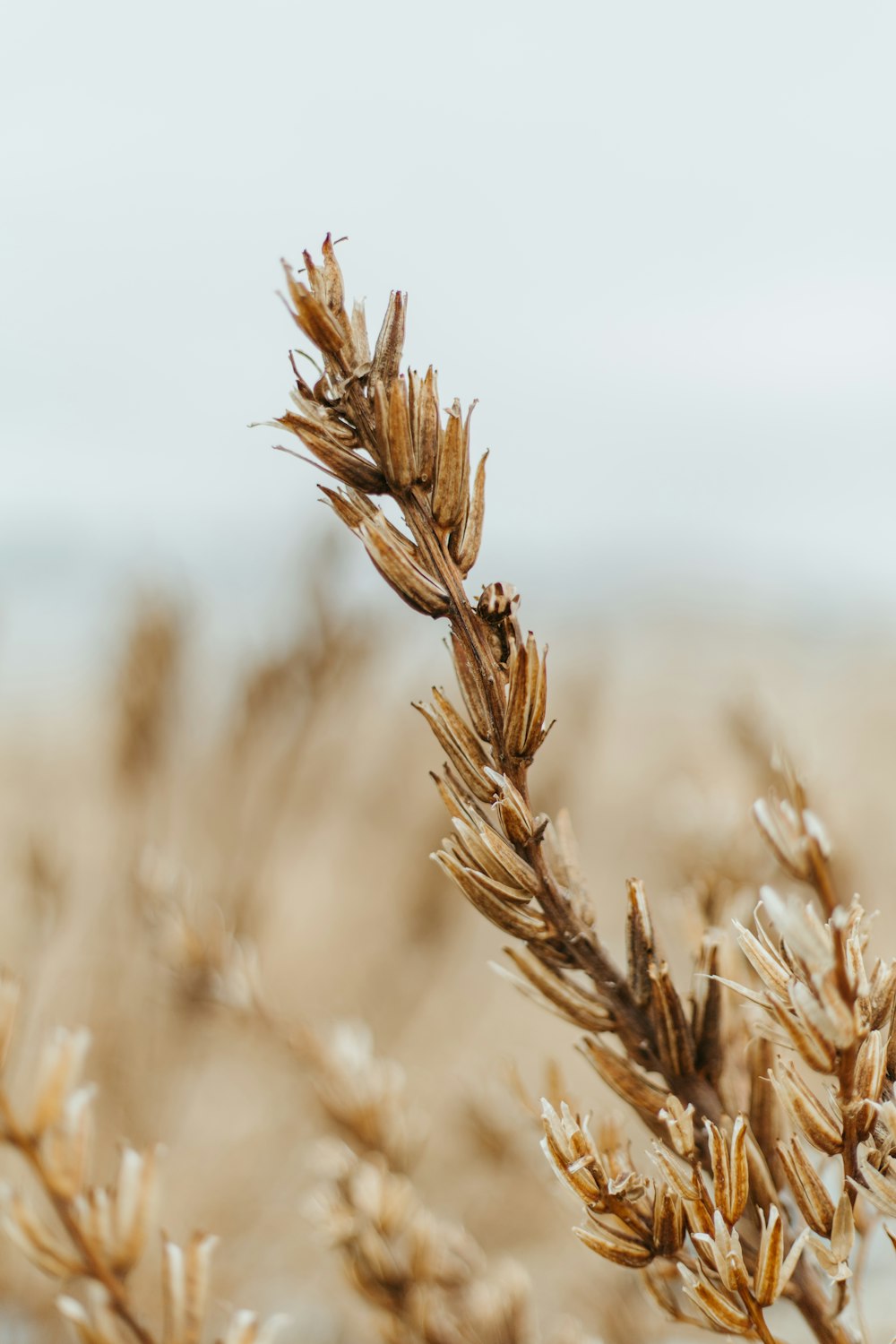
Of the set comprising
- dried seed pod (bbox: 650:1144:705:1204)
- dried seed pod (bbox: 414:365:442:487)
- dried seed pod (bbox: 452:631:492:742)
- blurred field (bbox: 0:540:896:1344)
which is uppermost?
dried seed pod (bbox: 414:365:442:487)

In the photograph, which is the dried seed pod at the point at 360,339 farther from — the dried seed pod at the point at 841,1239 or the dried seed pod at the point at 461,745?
the dried seed pod at the point at 841,1239

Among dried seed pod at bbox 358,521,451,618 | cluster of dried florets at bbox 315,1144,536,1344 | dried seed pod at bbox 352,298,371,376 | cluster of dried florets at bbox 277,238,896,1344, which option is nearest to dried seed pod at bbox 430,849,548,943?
cluster of dried florets at bbox 277,238,896,1344

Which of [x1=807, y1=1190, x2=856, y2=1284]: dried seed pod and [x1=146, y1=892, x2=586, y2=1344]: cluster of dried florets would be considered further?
[x1=146, y1=892, x2=586, y2=1344]: cluster of dried florets

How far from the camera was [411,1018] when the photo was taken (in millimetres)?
2090

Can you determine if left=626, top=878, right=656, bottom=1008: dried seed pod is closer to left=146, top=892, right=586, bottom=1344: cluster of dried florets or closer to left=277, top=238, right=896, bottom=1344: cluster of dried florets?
left=277, top=238, right=896, bottom=1344: cluster of dried florets

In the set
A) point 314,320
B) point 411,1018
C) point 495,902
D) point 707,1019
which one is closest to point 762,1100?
point 707,1019

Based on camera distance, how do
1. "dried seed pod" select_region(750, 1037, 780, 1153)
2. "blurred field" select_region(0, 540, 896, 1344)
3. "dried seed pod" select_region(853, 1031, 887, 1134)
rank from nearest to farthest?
"dried seed pod" select_region(853, 1031, 887, 1134) < "dried seed pod" select_region(750, 1037, 780, 1153) < "blurred field" select_region(0, 540, 896, 1344)

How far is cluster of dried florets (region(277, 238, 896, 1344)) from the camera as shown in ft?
1.17

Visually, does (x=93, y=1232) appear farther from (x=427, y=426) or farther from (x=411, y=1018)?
(x=411, y=1018)

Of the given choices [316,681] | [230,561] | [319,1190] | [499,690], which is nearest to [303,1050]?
[319,1190]

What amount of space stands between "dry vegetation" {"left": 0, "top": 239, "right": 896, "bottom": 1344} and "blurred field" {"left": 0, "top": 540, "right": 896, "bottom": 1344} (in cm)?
1

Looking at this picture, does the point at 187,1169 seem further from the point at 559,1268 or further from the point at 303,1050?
the point at 303,1050

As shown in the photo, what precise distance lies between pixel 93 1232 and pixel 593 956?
1.12 feet

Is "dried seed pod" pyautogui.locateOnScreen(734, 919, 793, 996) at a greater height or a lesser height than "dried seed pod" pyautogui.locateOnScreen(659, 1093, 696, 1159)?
greater
